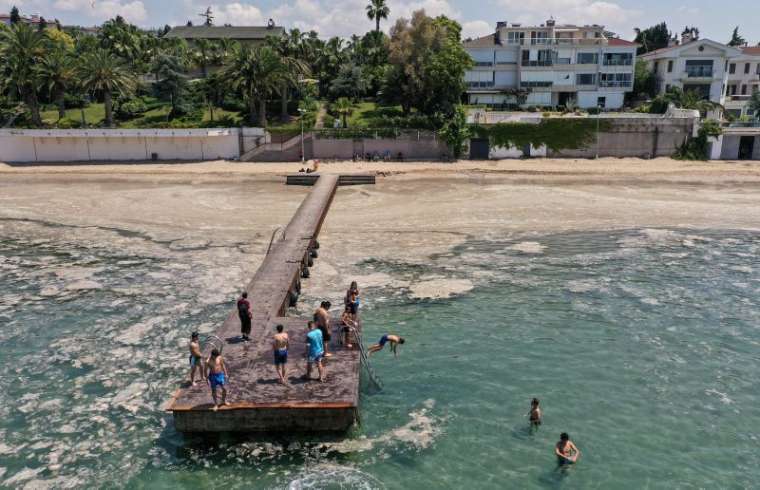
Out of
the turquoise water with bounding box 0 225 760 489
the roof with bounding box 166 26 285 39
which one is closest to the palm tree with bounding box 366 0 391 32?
the roof with bounding box 166 26 285 39

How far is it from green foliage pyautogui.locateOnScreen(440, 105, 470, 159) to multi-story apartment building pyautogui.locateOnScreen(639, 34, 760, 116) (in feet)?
106

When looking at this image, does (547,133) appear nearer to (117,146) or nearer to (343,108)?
(343,108)

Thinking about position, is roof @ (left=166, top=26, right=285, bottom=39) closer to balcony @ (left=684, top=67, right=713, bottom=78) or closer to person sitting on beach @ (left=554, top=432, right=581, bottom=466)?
balcony @ (left=684, top=67, right=713, bottom=78)

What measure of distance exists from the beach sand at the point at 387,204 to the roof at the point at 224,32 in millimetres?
49270

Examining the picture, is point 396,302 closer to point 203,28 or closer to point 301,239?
point 301,239

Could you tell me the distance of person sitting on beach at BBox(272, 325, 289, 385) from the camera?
1664 cm

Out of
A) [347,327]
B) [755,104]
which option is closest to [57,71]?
[347,327]

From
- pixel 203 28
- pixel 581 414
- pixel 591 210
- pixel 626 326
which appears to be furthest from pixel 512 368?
pixel 203 28

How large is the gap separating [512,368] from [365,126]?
45921mm

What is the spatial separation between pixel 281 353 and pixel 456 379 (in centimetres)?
591

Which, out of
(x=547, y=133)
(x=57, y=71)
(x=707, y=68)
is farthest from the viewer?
(x=707, y=68)

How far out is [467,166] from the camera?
191ft

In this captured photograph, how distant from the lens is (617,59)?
72.6m

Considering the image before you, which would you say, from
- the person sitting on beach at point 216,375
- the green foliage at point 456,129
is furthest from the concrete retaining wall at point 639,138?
the person sitting on beach at point 216,375
